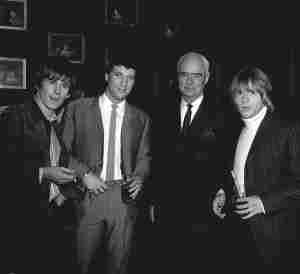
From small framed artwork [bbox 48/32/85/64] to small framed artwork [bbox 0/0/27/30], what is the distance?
283mm

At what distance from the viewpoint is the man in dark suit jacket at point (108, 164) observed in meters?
3.28

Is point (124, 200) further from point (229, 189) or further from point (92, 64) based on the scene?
point (92, 64)

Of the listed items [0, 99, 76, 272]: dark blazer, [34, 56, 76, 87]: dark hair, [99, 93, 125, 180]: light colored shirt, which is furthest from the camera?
[99, 93, 125, 180]: light colored shirt

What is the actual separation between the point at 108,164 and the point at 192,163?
48 cm

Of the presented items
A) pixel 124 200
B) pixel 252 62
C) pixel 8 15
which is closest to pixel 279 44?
pixel 252 62

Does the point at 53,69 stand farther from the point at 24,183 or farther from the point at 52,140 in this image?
the point at 24,183

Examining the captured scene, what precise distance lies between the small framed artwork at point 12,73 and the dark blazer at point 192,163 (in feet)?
8.04

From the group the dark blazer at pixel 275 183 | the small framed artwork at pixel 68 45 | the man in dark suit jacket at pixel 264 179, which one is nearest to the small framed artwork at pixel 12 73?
the small framed artwork at pixel 68 45

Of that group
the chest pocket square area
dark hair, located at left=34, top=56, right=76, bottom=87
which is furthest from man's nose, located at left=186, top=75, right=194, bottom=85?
dark hair, located at left=34, top=56, right=76, bottom=87

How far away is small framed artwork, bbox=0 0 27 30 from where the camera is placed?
17.7ft

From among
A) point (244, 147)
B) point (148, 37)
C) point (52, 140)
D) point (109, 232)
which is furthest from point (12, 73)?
point (244, 147)

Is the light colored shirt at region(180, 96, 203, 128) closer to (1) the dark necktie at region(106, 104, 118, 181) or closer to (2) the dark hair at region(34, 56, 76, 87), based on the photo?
(1) the dark necktie at region(106, 104, 118, 181)

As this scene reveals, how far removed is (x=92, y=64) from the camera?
5.57m

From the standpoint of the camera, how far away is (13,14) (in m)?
5.41
